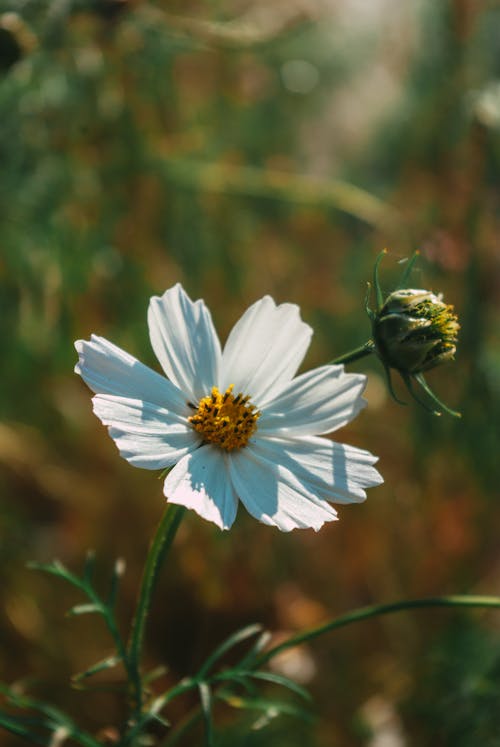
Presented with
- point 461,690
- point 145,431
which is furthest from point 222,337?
point 145,431

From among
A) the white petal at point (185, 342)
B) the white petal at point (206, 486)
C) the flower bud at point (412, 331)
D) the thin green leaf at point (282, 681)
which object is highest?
the flower bud at point (412, 331)

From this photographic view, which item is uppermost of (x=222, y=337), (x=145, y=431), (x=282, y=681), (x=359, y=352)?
(x=222, y=337)

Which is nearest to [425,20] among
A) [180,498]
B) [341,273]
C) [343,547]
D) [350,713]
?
[341,273]

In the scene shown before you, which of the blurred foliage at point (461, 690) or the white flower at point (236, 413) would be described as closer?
the white flower at point (236, 413)

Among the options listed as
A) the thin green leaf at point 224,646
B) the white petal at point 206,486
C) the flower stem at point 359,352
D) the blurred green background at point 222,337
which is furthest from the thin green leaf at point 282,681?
the blurred green background at point 222,337

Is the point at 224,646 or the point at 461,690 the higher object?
the point at 461,690

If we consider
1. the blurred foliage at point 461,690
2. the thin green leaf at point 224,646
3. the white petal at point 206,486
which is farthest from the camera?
the blurred foliage at point 461,690

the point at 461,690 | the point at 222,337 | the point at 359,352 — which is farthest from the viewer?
the point at 222,337

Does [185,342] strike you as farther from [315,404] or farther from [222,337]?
[222,337]

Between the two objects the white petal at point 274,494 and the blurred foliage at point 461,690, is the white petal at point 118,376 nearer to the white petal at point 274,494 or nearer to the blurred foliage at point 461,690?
the white petal at point 274,494

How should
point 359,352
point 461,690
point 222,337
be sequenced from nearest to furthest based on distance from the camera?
1. point 359,352
2. point 461,690
3. point 222,337
